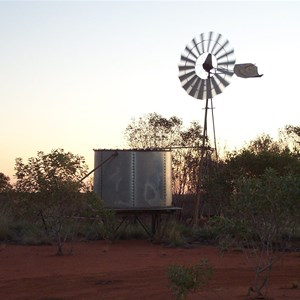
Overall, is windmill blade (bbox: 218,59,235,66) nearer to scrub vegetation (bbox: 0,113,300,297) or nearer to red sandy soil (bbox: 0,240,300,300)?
scrub vegetation (bbox: 0,113,300,297)

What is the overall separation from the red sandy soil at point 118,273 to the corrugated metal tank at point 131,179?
205 cm

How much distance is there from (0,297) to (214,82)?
15.6 m

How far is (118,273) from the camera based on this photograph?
37.7ft

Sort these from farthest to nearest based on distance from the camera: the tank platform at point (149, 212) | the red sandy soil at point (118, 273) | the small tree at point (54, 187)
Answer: the tank platform at point (149, 212) → the small tree at point (54, 187) → the red sandy soil at point (118, 273)

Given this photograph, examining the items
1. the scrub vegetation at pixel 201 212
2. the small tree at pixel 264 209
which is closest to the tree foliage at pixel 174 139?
the scrub vegetation at pixel 201 212

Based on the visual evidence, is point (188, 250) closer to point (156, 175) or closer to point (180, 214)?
point (156, 175)

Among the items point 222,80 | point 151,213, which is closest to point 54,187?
point 151,213

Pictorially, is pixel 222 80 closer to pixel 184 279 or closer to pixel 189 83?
pixel 189 83

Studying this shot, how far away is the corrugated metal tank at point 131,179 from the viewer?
18688 millimetres

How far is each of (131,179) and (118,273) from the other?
7.36 metres

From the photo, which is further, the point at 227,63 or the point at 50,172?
the point at 227,63

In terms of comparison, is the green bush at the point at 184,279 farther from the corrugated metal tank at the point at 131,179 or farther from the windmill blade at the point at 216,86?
the windmill blade at the point at 216,86

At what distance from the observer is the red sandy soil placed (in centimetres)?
927

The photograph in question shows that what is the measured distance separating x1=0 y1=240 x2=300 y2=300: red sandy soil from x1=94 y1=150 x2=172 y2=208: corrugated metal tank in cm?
205
